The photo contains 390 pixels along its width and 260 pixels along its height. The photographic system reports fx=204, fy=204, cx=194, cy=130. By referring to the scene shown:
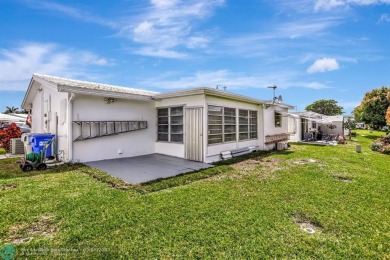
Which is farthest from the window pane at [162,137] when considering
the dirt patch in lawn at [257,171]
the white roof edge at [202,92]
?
the dirt patch in lawn at [257,171]

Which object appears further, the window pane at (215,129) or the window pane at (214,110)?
the window pane at (215,129)

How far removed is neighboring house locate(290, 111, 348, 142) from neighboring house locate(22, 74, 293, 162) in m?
11.6

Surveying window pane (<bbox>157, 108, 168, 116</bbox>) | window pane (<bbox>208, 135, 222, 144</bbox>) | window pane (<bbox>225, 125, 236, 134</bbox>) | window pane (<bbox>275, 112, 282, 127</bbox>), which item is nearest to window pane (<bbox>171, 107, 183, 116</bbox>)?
window pane (<bbox>157, 108, 168, 116</bbox>)

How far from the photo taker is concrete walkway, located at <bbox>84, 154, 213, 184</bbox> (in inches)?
272

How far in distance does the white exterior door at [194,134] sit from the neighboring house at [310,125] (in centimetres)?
1463

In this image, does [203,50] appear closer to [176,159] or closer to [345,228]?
[176,159]

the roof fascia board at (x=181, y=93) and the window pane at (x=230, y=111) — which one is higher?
the roof fascia board at (x=181, y=93)

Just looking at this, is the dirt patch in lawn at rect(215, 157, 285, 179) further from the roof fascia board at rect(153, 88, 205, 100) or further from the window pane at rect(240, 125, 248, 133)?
the roof fascia board at rect(153, 88, 205, 100)

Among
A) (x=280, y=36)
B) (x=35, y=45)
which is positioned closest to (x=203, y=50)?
(x=280, y=36)

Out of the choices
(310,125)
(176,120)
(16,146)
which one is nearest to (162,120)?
(176,120)

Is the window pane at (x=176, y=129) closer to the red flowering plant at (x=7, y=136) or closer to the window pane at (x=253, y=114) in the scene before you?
the window pane at (x=253, y=114)

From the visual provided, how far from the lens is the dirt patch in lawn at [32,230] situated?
325cm

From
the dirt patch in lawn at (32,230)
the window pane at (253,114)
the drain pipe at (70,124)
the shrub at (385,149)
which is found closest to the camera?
the dirt patch in lawn at (32,230)

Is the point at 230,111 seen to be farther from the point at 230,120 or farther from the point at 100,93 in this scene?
the point at 100,93
